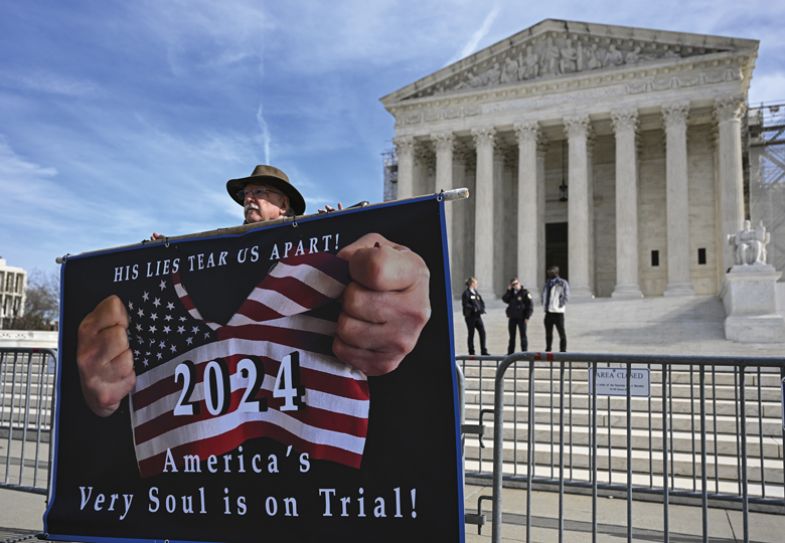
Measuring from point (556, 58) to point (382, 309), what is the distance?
32.0 meters

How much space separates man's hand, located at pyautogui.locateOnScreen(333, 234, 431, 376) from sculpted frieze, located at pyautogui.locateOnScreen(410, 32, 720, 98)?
30816mm

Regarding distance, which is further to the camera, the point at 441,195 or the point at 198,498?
the point at 198,498

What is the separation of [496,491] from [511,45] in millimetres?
32379

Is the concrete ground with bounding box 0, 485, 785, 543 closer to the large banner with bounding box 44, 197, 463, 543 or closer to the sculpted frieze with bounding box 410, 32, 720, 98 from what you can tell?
the large banner with bounding box 44, 197, 463, 543

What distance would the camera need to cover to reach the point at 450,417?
351 cm

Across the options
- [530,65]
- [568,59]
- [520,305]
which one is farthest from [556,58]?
[520,305]

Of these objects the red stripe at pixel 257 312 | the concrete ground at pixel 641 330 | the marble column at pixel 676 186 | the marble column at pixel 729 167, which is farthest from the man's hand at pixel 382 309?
the marble column at pixel 729 167

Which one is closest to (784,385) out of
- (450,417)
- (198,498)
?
(450,417)

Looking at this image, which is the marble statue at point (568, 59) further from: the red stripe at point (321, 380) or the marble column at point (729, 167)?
the red stripe at point (321, 380)

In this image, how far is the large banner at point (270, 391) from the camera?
11.8 feet

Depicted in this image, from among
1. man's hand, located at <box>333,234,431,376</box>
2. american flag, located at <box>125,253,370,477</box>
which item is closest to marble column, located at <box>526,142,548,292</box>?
american flag, located at <box>125,253,370,477</box>

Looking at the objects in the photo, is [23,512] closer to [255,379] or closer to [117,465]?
[117,465]

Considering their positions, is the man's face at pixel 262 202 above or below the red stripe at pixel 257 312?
above

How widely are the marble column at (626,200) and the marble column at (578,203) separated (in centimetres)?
141
